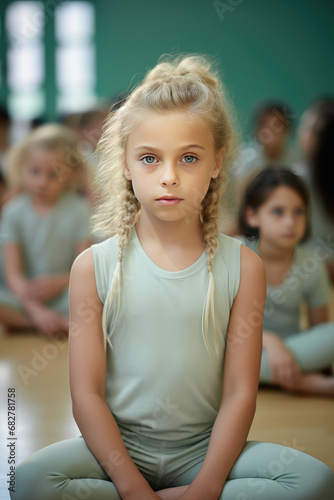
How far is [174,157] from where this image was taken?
3.06 feet

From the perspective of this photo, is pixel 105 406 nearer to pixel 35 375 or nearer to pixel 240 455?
pixel 240 455

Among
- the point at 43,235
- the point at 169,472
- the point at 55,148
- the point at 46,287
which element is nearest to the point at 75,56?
the point at 55,148

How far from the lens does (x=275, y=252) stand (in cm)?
174

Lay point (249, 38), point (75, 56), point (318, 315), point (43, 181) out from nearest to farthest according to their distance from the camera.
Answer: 1. point (318, 315)
2. point (43, 181)
3. point (249, 38)
4. point (75, 56)

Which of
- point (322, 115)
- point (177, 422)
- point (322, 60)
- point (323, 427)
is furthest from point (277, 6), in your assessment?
point (177, 422)

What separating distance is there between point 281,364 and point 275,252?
0.30 m

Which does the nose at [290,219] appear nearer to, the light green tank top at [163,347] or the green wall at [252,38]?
the light green tank top at [163,347]

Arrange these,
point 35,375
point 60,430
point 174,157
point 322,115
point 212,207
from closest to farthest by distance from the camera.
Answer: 1. point 174,157
2. point 212,207
3. point 60,430
4. point 35,375
5. point 322,115

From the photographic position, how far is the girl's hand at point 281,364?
1657 millimetres

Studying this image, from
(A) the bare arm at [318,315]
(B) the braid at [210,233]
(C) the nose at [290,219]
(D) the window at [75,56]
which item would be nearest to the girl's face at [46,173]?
(C) the nose at [290,219]

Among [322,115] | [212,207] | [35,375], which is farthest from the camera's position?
[322,115]

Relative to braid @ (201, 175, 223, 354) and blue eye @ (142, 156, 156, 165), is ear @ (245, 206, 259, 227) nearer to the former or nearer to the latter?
braid @ (201, 175, 223, 354)

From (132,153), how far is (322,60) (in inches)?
195

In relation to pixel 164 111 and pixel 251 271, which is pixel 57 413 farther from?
pixel 164 111
